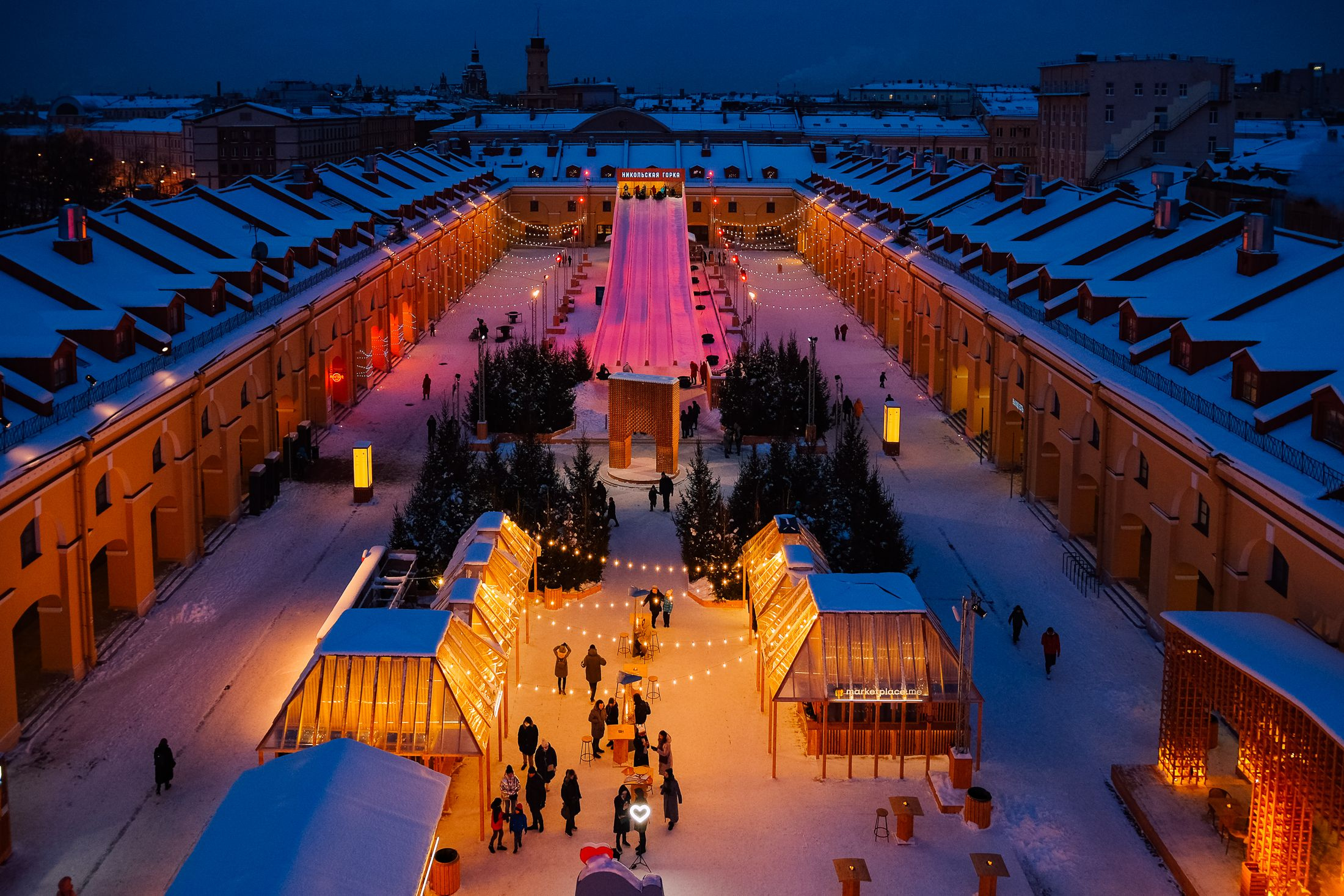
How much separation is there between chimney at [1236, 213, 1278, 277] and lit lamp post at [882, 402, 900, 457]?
40.6 ft

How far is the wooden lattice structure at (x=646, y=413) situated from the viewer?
42250 millimetres

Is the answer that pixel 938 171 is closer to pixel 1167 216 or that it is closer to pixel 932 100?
pixel 1167 216

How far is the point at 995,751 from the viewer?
946 inches

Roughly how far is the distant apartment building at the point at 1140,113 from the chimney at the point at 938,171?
24.1m

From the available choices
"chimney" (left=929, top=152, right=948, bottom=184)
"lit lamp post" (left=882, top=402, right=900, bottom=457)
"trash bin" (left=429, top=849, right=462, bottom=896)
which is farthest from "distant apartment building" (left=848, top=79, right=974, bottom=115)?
"trash bin" (left=429, top=849, right=462, bottom=896)

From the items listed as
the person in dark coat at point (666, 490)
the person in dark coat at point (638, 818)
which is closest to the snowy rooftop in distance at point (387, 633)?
the person in dark coat at point (638, 818)

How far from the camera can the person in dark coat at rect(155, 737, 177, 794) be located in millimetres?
22078

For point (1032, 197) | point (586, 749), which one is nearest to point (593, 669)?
point (586, 749)

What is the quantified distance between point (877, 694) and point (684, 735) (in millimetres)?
3600

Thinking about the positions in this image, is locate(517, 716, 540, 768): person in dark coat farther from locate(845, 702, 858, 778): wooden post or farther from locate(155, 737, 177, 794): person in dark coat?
locate(155, 737, 177, 794): person in dark coat

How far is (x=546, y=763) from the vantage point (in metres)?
22.8

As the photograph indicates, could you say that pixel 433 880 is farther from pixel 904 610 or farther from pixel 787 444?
pixel 787 444

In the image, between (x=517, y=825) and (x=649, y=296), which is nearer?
(x=517, y=825)

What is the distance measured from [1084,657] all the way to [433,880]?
14.3 metres
